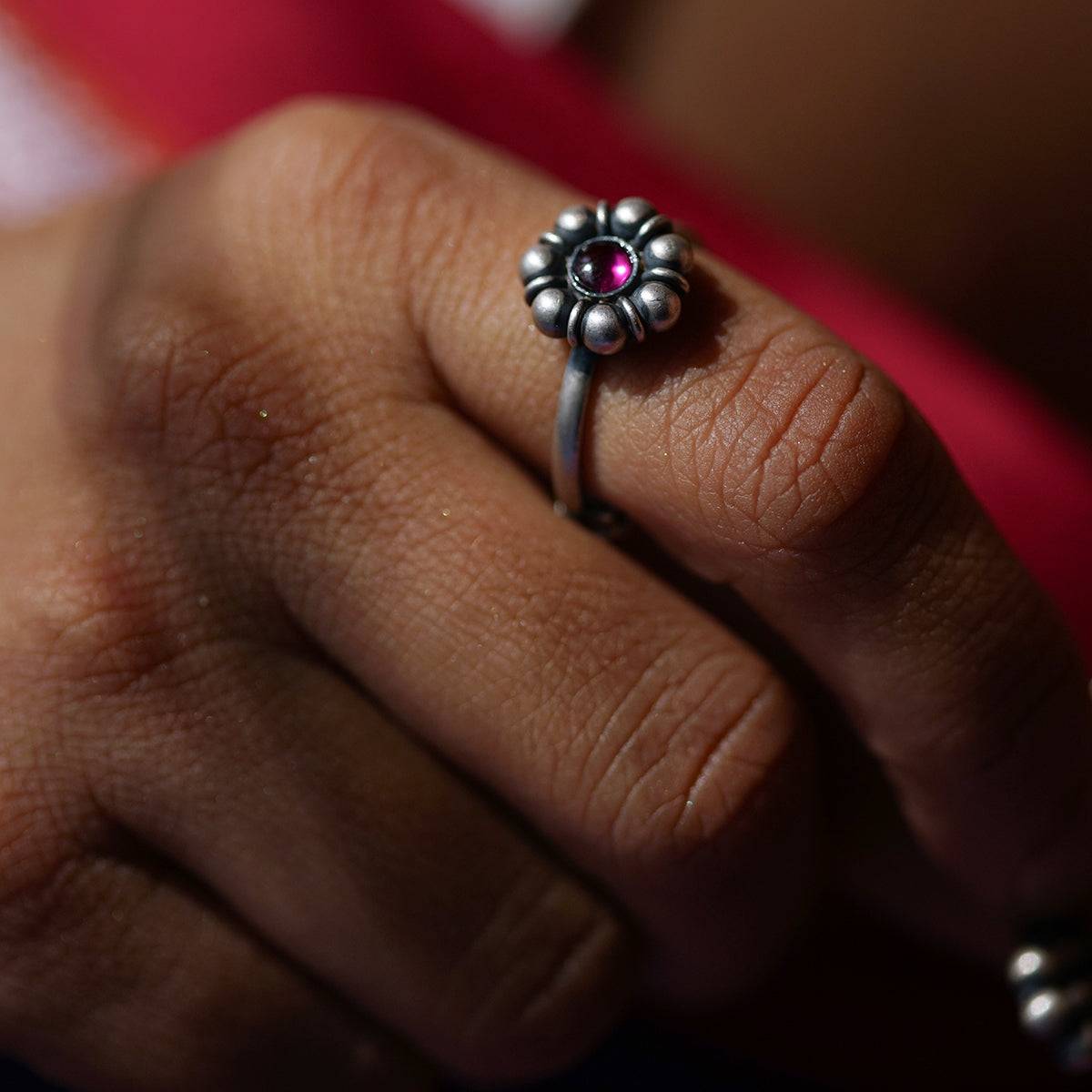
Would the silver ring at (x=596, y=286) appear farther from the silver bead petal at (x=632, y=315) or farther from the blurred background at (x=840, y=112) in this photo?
the blurred background at (x=840, y=112)

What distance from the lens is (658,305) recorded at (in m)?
0.75

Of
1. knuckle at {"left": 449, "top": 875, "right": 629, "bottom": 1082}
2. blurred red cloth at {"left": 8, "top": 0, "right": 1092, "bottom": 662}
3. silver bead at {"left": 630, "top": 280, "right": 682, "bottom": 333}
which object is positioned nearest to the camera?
silver bead at {"left": 630, "top": 280, "right": 682, "bottom": 333}

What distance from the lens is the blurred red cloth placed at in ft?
4.39

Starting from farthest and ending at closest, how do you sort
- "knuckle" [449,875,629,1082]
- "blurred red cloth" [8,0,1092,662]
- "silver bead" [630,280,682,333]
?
1. "blurred red cloth" [8,0,1092,662]
2. "knuckle" [449,875,629,1082]
3. "silver bead" [630,280,682,333]

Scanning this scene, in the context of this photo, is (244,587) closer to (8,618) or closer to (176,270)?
(8,618)

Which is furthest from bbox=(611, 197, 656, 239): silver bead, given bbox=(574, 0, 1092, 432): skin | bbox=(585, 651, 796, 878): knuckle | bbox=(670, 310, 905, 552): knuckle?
bbox=(574, 0, 1092, 432): skin

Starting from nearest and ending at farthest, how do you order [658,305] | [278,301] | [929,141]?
[658,305], [278,301], [929,141]

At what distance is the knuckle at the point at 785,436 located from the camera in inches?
29.6

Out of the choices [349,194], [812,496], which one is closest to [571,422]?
[812,496]

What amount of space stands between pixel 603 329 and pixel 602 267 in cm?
6

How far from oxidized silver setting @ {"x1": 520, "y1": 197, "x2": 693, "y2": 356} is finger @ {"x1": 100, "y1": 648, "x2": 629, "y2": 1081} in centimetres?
35

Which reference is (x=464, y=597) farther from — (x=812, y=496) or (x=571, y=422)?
(x=812, y=496)

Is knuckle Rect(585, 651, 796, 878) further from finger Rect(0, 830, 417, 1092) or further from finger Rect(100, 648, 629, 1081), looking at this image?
finger Rect(0, 830, 417, 1092)

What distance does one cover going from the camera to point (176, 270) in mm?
906
